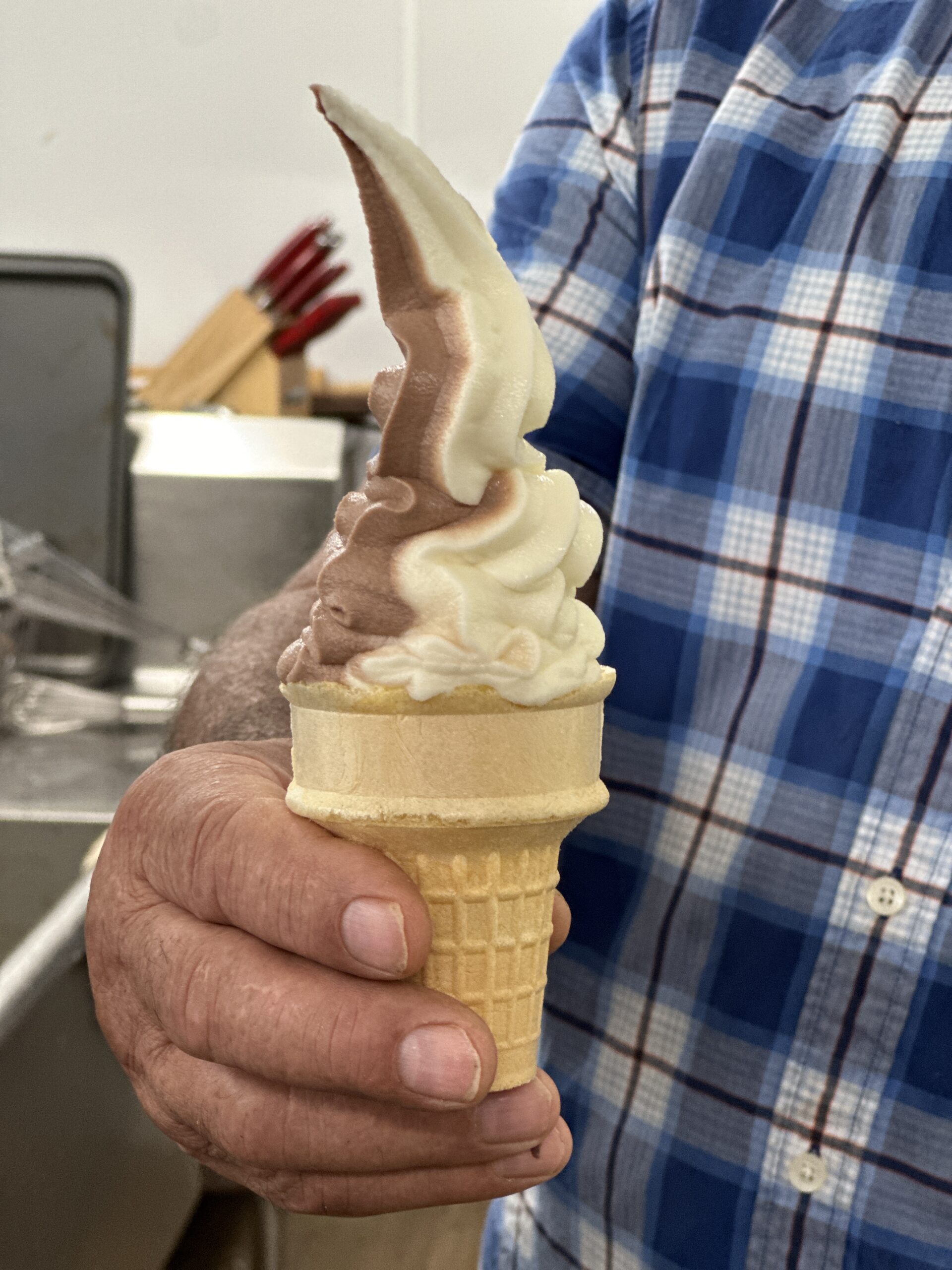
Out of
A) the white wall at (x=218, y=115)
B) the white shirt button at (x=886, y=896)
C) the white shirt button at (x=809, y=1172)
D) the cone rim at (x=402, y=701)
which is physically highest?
the white wall at (x=218, y=115)

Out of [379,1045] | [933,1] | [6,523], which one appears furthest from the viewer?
[6,523]

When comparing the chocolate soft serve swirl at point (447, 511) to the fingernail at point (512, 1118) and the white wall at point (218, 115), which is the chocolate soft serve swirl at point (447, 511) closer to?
the fingernail at point (512, 1118)

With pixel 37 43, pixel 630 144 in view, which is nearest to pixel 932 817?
pixel 630 144

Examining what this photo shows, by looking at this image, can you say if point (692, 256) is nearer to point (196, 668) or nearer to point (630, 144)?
point (630, 144)

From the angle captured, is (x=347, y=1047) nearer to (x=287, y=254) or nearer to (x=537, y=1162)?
(x=537, y=1162)

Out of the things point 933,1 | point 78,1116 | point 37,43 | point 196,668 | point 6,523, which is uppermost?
point 37,43

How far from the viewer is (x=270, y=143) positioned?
3283mm

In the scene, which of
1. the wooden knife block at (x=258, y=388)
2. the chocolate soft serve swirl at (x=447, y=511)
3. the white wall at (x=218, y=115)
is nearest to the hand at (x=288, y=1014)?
the chocolate soft serve swirl at (x=447, y=511)

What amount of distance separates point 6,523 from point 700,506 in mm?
1627

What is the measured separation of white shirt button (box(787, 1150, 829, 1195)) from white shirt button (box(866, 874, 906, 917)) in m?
0.21

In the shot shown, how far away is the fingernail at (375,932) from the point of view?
22.3 inches

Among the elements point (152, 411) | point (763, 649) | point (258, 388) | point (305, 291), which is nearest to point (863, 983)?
point (763, 649)

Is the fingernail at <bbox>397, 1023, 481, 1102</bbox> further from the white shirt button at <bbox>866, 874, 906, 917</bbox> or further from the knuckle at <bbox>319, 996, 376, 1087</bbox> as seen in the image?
the white shirt button at <bbox>866, 874, 906, 917</bbox>

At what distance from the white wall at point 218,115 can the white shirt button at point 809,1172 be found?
9.34 ft
